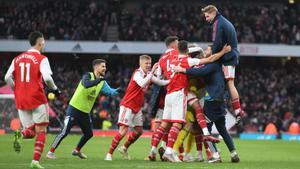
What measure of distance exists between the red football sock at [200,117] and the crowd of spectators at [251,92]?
21.0 meters

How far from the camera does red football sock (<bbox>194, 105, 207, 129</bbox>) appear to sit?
1509 centimetres

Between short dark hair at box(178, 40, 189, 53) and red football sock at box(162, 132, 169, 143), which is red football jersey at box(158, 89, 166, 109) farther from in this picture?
short dark hair at box(178, 40, 189, 53)

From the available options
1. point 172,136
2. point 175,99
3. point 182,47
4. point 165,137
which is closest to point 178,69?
point 182,47

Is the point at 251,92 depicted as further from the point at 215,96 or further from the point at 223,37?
the point at 223,37

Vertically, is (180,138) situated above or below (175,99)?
below

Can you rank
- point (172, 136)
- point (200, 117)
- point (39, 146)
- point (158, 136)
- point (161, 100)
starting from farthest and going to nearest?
1. point (161, 100)
2. point (158, 136)
3. point (200, 117)
4. point (172, 136)
5. point (39, 146)

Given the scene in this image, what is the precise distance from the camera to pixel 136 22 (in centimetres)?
4597

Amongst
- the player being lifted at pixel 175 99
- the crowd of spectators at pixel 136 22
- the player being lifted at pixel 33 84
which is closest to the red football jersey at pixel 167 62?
the player being lifted at pixel 175 99

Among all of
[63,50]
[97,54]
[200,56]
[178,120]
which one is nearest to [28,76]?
[178,120]

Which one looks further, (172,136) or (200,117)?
(200,117)

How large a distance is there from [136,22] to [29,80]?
32.9m

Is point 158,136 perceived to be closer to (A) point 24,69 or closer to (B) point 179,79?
(B) point 179,79

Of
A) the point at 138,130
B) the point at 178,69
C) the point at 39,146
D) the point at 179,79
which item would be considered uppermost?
the point at 178,69

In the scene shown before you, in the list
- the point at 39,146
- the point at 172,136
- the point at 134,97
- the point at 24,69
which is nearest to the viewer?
the point at 39,146
